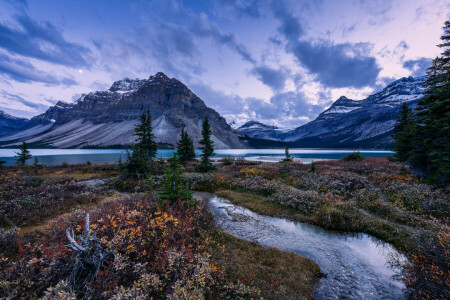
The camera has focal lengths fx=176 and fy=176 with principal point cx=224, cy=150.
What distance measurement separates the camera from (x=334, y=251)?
9047 millimetres

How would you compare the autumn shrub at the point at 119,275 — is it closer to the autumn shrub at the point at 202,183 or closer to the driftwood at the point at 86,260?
the driftwood at the point at 86,260

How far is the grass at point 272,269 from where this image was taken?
6113 millimetres

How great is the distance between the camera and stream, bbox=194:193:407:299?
6551mm

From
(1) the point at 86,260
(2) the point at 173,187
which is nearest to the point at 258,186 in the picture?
(2) the point at 173,187

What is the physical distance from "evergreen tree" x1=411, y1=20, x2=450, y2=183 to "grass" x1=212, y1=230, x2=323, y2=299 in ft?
48.9

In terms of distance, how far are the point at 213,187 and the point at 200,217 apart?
41.1 feet

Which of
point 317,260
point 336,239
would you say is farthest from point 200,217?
point 336,239

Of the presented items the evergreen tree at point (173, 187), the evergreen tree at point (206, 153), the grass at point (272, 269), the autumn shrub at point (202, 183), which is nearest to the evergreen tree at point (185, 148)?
the evergreen tree at point (206, 153)

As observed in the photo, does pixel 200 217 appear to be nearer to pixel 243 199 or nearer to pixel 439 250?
pixel 243 199

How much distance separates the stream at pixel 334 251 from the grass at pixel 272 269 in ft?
1.74

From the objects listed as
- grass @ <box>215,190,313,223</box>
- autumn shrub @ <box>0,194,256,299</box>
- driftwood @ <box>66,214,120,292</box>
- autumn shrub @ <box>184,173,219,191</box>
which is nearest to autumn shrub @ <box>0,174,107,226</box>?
autumn shrub @ <box>0,194,256,299</box>

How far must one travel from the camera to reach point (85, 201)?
557 inches

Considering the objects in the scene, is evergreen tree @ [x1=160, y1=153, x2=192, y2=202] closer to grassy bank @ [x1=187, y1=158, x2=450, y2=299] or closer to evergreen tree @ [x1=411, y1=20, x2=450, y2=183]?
grassy bank @ [x1=187, y1=158, x2=450, y2=299]

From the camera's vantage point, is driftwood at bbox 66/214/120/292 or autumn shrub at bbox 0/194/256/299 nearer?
autumn shrub at bbox 0/194/256/299
